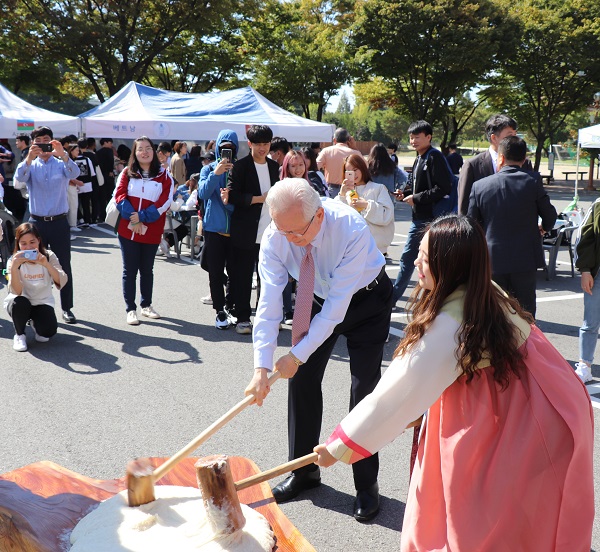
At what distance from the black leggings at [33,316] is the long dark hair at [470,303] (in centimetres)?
432

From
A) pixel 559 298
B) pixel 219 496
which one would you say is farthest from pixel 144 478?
pixel 559 298

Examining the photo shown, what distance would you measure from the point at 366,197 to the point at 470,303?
3.91 meters

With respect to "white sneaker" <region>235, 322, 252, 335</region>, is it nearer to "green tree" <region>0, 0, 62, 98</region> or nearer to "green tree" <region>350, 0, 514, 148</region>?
"green tree" <region>0, 0, 62, 98</region>

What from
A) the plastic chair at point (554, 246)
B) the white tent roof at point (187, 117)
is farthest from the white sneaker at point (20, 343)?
the white tent roof at point (187, 117)

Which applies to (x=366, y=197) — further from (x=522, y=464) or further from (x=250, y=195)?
(x=522, y=464)

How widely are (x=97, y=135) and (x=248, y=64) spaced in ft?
53.7

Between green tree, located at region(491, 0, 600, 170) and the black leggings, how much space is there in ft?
Answer: 74.5

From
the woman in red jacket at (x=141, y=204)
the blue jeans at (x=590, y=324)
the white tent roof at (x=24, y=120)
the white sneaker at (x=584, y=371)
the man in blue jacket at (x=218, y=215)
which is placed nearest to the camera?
the blue jeans at (x=590, y=324)

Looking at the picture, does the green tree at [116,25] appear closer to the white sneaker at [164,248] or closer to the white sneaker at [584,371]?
the white sneaker at [164,248]

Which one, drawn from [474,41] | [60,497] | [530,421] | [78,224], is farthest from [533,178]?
[474,41]

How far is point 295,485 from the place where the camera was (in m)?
3.34

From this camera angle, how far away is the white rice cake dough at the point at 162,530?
2.26m

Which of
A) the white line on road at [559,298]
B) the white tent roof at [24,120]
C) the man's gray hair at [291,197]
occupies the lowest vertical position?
the white line on road at [559,298]

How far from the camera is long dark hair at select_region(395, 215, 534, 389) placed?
201cm
